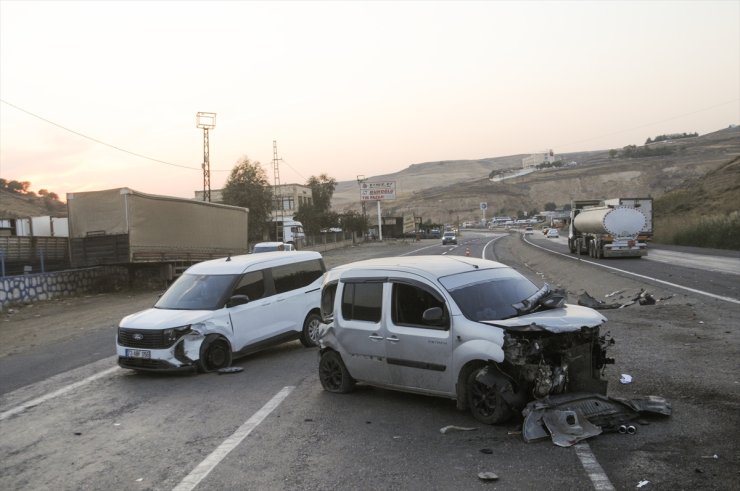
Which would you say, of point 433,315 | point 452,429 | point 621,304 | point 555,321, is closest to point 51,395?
point 433,315

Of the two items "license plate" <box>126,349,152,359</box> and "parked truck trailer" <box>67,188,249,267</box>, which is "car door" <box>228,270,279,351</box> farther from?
"parked truck trailer" <box>67,188,249,267</box>

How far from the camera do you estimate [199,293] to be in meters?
10.8

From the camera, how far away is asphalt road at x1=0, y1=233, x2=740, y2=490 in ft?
16.4

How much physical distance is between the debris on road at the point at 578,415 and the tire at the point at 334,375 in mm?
2615

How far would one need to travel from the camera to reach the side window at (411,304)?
6996mm

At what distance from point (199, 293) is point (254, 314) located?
1010 mm

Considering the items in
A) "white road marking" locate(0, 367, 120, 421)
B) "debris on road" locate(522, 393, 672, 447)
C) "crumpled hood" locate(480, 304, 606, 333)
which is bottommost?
"white road marking" locate(0, 367, 120, 421)

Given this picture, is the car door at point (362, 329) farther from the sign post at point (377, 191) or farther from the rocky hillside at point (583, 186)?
the rocky hillside at point (583, 186)

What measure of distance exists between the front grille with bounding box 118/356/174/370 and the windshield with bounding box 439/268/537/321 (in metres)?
4.99

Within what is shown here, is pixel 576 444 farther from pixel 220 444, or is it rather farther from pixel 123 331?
pixel 123 331

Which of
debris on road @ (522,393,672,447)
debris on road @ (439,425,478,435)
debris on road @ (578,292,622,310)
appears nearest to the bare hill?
debris on road @ (578,292,622,310)

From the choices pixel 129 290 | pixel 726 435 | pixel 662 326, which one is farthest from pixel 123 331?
pixel 129 290

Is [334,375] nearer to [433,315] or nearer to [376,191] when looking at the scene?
[433,315]

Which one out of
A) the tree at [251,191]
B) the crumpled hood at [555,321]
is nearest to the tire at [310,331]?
the crumpled hood at [555,321]
